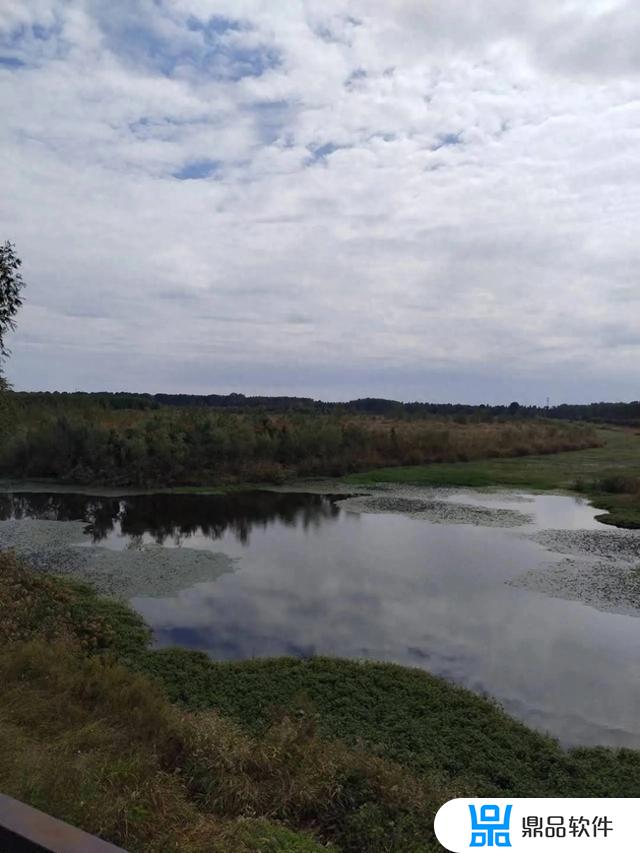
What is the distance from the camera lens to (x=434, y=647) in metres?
10.7

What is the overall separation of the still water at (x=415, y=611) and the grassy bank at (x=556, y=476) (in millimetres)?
4998

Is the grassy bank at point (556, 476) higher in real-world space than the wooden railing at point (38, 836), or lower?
lower

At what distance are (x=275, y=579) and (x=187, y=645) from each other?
4.45m

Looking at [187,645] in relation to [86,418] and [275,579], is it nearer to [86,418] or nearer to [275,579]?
[275,579]

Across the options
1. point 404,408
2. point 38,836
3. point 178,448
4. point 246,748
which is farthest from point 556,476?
point 404,408

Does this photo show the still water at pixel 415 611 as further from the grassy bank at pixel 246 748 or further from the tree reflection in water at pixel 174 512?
the grassy bank at pixel 246 748

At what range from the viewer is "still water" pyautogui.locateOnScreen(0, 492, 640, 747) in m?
9.32

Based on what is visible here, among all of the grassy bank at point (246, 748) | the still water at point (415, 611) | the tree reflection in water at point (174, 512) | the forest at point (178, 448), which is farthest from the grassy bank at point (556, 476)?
the grassy bank at point (246, 748)

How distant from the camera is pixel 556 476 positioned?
3388 centimetres

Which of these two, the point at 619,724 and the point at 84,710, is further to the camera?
the point at 619,724

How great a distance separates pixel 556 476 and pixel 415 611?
23.7 metres

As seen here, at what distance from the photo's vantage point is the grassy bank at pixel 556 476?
85.7ft

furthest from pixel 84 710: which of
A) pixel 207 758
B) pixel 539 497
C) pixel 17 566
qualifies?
pixel 539 497

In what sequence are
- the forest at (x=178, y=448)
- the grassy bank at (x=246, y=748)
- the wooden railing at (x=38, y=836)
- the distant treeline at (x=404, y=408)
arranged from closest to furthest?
the wooden railing at (x=38, y=836), the grassy bank at (x=246, y=748), the forest at (x=178, y=448), the distant treeline at (x=404, y=408)
